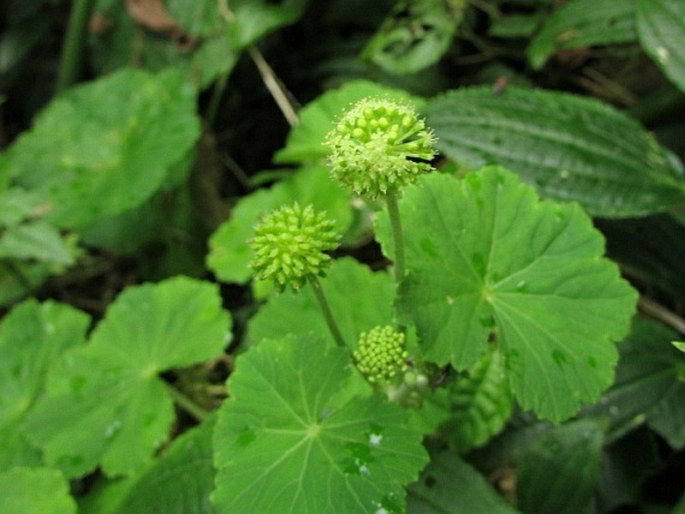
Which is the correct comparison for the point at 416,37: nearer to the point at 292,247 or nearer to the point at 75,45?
the point at 75,45

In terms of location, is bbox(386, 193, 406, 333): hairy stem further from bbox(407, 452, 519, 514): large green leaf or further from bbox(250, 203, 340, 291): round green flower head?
bbox(407, 452, 519, 514): large green leaf

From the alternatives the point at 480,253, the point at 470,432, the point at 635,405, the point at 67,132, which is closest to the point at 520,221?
the point at 480,253

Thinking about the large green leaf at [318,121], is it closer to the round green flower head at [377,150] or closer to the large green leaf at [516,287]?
the large green leaf at [516,287]

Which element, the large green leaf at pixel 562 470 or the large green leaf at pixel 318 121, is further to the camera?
the large green leaf at pixel 318 121

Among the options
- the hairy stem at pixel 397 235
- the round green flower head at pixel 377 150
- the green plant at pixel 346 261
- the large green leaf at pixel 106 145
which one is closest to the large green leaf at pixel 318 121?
the green plant at pixel 346 261

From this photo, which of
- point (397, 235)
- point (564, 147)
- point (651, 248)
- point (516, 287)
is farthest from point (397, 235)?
point (651, 248)

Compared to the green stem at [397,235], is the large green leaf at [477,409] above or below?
below
